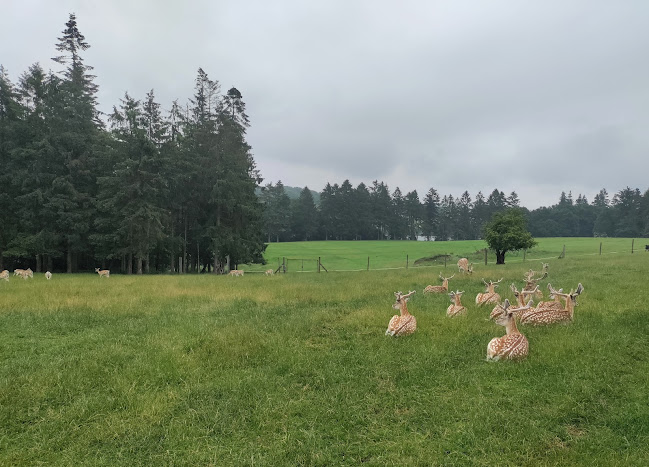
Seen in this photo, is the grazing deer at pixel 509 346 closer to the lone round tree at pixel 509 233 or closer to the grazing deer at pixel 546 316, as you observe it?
the grazing deer at pixel 546 316

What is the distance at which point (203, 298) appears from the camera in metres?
14.9

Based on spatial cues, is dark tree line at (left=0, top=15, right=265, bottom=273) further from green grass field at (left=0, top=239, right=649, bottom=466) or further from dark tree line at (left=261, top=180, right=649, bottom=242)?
dark tree line at (left=261, top=180, right=649, bottom=242)

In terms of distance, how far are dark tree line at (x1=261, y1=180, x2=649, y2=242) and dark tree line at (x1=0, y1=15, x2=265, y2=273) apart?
66.7 metres

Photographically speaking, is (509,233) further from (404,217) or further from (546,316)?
(404,217)

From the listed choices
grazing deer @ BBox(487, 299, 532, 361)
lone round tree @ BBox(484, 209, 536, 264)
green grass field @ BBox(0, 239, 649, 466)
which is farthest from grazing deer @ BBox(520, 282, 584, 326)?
lone round tree @ BBox(484, 209, 536, 264)

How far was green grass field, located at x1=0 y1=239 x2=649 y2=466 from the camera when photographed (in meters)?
4.81

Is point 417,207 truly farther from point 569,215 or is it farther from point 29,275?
point 29,275

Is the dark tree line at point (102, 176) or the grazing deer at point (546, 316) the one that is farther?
the dark tree line at point (102, 176)

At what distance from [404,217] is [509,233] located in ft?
298

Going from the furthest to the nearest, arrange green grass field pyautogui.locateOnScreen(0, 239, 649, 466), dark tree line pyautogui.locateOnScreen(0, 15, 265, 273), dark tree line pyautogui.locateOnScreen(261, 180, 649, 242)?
dark tree line pyautogui.locateOnScreen(261, 180, 649, 242) < dark tree line pyautogui.locateOnScreen(0, 15, 265, 273) < green grass field pyautogui.locateOnScreen(0, 239, 649, 466)

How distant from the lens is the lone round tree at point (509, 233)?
32531mm

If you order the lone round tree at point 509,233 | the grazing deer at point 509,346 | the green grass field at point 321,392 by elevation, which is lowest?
the green grass field at point 321,392

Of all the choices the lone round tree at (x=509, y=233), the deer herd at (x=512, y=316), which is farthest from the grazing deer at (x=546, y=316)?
the lone round tree at (x=509, y=233)

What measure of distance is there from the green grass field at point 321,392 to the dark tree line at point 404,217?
94002 mm
